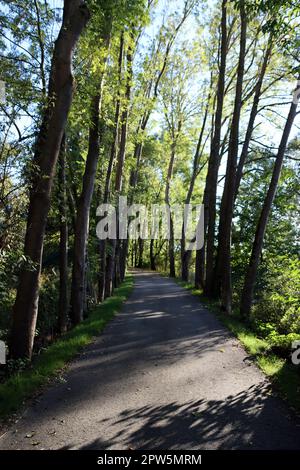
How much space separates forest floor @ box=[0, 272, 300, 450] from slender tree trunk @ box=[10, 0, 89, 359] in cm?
129

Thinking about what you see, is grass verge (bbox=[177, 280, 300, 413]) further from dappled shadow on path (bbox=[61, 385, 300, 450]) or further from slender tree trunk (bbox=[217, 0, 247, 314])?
slender tree trunk (bbox=[217, 0, 247, 314])

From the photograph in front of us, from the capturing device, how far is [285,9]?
5.85 metres

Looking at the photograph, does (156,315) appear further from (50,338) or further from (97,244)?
(97,244)

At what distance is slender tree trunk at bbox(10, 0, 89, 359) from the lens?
7.00 meters

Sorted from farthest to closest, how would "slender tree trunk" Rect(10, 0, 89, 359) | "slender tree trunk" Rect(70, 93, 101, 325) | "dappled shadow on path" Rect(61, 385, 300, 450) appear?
"slender tree trunk" Rect(70, 93, 101, 325)
"slender tree trunk" Rect(10, 0, 89, 359)
"dappled shadow on path" Rect(61, 385, 300, 450)

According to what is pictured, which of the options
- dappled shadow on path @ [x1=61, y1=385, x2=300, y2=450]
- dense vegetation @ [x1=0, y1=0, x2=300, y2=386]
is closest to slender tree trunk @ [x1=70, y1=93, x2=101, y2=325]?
dense vegetation @ [x1=0, y1=0, x2=300, y2=386]

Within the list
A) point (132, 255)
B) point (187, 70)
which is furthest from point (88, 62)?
point (132, 255)

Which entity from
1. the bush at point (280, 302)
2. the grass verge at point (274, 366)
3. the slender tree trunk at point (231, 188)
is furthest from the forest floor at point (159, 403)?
the slender tree trunk at point (231, 188)

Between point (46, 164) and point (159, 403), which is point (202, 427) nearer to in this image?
point (159, 403)

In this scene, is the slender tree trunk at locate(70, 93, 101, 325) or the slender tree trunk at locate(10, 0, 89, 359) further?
the slender tree trunk at locate(70, 93, 101, 325)

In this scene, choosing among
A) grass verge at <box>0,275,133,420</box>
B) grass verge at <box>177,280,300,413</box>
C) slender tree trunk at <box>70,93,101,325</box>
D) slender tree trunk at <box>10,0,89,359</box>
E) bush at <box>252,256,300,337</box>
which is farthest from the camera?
slender tree trunk at <box>70,93,101,325</box>

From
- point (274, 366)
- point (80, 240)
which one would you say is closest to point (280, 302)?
point (274, 366)

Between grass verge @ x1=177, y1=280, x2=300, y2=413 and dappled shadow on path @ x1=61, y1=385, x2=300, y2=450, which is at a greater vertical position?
grass verge @ x1=177, y1=280, x2=300, y2=413

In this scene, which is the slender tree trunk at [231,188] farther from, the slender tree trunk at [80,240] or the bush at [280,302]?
the slender tree trunk at [80,240]
